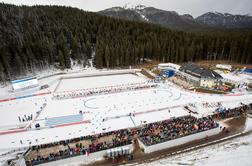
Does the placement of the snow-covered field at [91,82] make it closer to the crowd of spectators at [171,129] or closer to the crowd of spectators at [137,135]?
the crowd of spectators at [137,135]

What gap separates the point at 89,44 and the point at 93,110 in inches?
1378

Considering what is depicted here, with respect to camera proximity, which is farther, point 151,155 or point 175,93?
point 175,93

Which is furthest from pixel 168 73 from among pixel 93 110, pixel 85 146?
pixel 85 146

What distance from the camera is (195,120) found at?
21656mm

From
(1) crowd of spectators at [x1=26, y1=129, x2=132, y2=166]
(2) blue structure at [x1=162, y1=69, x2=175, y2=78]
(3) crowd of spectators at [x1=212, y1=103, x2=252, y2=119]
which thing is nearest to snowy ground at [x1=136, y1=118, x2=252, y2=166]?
(1) crowd of spectators at [x1=26, y1=129, x2=132, y2=166]

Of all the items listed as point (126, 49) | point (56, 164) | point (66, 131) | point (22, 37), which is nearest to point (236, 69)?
point (126, 49)

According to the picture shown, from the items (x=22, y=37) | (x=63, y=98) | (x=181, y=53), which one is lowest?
(x=63, y=98)

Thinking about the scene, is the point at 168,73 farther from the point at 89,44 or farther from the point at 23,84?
the point at 23,84

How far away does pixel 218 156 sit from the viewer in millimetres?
15594

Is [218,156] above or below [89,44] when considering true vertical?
below

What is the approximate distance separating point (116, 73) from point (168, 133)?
3347cm

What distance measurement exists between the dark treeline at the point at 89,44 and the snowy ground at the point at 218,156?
131 feet

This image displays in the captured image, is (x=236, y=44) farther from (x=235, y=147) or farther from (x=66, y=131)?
(x=66, y=131)

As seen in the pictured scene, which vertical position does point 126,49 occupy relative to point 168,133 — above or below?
above
